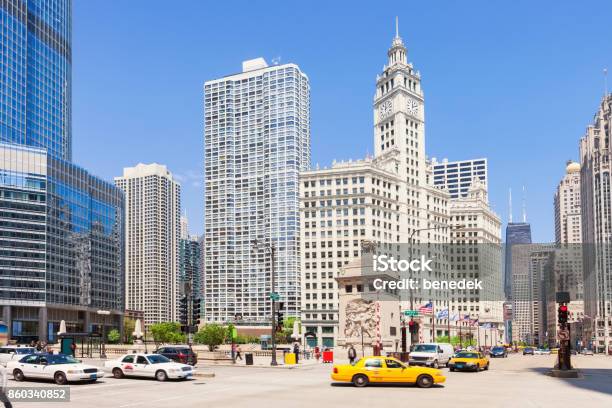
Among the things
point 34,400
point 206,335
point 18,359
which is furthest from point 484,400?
point 206,335

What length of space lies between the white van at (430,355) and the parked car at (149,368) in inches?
747

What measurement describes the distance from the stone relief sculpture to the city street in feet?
106

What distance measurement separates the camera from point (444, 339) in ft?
481

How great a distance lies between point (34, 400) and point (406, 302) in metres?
143

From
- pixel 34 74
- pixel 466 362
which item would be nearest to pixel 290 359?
pixel 466 362

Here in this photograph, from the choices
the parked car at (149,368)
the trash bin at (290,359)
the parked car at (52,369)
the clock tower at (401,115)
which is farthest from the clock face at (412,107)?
the parked car at (52,369)

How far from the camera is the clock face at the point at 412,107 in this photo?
584 ft

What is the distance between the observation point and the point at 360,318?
73312 millimetres

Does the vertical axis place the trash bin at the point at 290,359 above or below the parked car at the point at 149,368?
below

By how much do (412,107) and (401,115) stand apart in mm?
5856

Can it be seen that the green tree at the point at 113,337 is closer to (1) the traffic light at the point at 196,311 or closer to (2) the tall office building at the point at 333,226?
(2) the tall office building at the point at 333,226

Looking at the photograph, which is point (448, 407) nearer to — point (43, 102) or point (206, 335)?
point (206, 335)

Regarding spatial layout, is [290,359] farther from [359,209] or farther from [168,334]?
[168,334]

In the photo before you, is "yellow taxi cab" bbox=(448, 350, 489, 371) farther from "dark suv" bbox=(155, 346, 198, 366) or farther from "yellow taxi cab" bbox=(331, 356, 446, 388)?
"dark suv" bbox=(155, 346, 198, 366)
